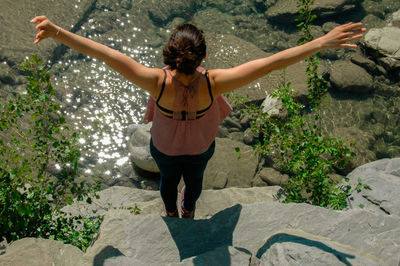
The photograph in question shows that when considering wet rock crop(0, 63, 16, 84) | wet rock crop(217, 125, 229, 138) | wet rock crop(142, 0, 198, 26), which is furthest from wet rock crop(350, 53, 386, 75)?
wet rock crop(0, 63, 16, 84)

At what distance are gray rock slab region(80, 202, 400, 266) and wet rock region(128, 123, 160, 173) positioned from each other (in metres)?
2.11

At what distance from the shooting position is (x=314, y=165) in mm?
4688

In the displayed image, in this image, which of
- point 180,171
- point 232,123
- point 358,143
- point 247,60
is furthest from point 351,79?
point 180,171

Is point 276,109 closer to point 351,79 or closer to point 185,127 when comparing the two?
point 351,79


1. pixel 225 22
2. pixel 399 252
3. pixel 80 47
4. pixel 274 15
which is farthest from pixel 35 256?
pixel 274 15

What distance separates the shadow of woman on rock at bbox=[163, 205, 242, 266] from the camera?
139 inches

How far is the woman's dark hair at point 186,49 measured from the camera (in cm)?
262

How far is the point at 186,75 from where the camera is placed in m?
2.76

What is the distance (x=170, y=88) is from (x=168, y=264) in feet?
5.20

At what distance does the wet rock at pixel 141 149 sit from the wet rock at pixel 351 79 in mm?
4567

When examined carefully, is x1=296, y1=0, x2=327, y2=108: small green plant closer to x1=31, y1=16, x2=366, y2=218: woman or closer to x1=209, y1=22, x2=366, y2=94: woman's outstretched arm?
x1=209, y1=22, x2=366, y2=94: woman's outstretched arm

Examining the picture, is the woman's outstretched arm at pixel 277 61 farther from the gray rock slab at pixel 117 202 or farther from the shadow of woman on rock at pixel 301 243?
the gray rock slab at pixel 117 202

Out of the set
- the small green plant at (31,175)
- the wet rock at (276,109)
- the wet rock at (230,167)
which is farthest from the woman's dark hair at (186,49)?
the wet rock at (276,109)

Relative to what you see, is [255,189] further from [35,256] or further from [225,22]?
[225,22]
